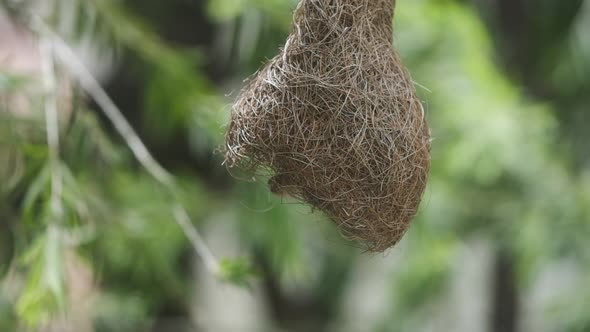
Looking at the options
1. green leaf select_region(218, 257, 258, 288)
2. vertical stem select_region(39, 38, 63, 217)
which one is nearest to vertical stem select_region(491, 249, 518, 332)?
green leaf select_region(218, 257, 258, 288)

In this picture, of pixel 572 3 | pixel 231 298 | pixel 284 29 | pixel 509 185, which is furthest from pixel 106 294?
pixel 231 298

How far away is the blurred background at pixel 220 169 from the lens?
1841mm

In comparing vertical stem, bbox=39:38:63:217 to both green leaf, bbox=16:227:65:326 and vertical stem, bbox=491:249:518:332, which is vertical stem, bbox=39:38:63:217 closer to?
green leaf, bbox=16:227:65:326

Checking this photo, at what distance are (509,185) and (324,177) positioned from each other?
2.17 metres

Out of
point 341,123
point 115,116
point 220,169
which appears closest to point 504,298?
point 220,169

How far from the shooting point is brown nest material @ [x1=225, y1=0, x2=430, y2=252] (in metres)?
0.96

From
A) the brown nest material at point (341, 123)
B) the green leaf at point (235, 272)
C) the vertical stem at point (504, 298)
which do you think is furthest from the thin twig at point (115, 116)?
the vertical stem at point (504, 298)

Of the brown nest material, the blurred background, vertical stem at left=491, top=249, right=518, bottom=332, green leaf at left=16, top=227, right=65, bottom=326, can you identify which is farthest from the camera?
vertical stem at left=491, top=249, right=518, bottom=332

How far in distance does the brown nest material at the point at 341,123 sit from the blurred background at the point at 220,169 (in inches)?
9.7

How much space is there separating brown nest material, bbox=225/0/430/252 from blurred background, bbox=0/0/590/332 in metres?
0.25

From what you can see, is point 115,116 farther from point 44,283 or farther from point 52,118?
point 44,283

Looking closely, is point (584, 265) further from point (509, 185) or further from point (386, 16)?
point (386, 16)

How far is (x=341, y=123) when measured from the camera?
3.17 feet

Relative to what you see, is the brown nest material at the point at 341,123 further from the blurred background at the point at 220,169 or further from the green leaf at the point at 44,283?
the green leaf at the point at 44,283
